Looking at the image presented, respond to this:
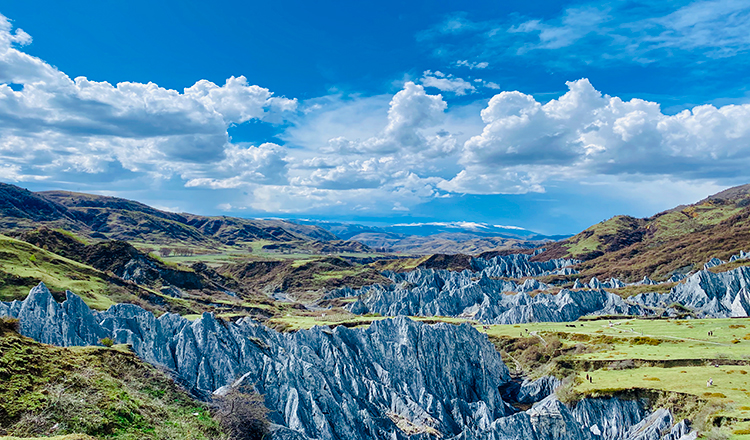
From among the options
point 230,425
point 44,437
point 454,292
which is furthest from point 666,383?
point 454,292

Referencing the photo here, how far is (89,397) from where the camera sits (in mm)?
22891

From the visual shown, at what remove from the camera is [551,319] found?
370 ft

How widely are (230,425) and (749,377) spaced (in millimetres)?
61876

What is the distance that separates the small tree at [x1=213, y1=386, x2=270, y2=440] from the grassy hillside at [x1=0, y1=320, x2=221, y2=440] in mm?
806

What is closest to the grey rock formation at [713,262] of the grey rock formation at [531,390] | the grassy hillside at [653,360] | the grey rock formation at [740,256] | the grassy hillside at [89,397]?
the grey rock formation at [740,256]

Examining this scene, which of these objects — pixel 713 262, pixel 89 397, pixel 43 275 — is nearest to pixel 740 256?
pixel 713 262

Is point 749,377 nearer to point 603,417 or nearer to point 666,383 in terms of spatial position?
point 666,383

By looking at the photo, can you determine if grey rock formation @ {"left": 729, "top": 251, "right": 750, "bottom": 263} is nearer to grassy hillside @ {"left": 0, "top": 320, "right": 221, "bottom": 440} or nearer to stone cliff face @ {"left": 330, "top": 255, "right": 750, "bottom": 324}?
stone cliff face @ {"left": 330, "top": 255, "right": 750, "bottom": 324}

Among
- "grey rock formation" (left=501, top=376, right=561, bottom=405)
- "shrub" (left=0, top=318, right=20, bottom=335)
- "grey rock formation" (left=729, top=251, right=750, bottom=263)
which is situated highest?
"shrub" (left=0, top=318, right=20, bottom=335)

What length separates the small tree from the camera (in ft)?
90.7

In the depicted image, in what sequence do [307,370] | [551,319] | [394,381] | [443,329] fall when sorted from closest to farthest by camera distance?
[307,370]
[394,381]
[443,329]
[551,319]

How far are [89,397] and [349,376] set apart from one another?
3404 centimetres

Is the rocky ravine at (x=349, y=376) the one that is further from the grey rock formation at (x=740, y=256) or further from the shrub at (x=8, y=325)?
the grey rock formation at (x=740, y=256)

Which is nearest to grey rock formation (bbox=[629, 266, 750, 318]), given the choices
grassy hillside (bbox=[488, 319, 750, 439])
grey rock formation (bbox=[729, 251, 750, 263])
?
grassy hillside (bbox=[488, 319, 750, 439])
